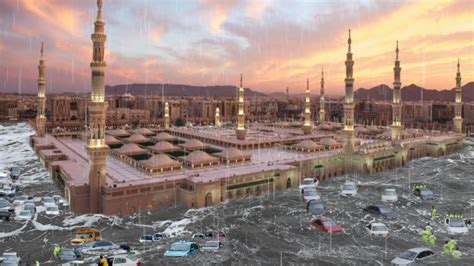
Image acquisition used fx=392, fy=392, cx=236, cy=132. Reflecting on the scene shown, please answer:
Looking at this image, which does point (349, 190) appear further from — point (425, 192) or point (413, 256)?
point (413, 256)

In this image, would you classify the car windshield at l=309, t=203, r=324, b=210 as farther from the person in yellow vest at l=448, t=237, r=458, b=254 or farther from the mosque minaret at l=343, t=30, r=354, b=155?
the mosque minaret at l=343, t=30, r=354, b=155

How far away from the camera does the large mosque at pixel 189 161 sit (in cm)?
2172

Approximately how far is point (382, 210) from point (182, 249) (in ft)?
36.9

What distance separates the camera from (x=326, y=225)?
18.1m

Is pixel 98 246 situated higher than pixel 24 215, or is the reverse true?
pixel 24 215

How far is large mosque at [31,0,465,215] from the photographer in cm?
2172

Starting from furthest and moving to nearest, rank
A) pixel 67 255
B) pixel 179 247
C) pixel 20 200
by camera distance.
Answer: pixel 20 200
pixel 179 247
pixel 67 255

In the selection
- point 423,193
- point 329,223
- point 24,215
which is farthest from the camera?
point 423,193

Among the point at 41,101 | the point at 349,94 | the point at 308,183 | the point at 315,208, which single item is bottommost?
the point at 315,208

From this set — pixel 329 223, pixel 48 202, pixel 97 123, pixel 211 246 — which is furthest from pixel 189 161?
pixel 211 246

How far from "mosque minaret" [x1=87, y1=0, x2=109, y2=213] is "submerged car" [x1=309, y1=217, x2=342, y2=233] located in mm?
11454

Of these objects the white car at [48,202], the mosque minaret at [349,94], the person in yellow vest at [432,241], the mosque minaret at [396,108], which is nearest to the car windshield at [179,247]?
the white car at [48,202]

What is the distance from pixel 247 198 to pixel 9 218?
13074mm

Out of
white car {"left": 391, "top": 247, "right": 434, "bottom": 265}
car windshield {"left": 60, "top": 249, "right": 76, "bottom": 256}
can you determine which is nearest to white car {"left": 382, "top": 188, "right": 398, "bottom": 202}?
white car {"left": 391, "top": 247, "right": 434, "bottom": 265}
